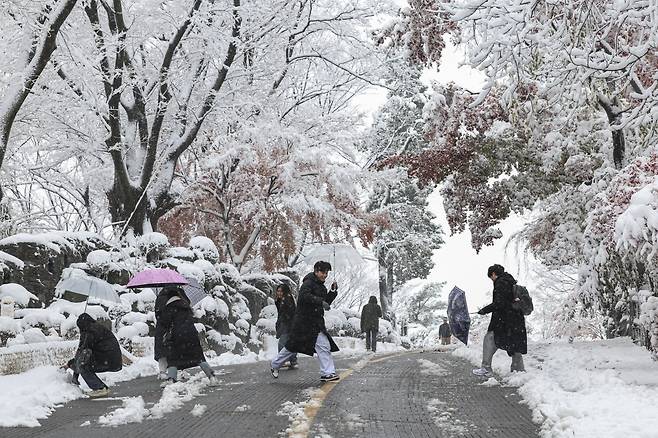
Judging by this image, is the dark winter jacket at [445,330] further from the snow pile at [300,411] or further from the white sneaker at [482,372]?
the snow pile at [300,411]

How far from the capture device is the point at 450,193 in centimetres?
1736

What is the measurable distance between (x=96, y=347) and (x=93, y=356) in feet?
0.41

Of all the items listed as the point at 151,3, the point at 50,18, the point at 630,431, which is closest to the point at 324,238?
the point at 151,3

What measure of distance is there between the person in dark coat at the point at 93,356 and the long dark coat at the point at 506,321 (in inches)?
212

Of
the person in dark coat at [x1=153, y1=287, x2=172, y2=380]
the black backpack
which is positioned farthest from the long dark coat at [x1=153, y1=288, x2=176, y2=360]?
the black backpack

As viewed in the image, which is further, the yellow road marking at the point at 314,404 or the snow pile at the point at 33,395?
the snow pile at the point at 33,395

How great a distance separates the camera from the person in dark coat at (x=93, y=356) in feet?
29.9

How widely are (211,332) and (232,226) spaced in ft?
25.1

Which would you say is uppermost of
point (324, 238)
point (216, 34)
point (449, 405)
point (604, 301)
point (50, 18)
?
point (216, 34)

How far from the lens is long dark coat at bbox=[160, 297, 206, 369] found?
9758 millimetres

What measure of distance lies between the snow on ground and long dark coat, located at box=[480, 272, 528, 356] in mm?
466

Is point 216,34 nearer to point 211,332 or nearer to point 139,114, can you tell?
point 139,114

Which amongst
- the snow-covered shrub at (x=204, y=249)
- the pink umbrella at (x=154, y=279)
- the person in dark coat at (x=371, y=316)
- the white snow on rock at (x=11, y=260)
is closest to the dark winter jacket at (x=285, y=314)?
the pink umbrella at (x=154, y=279)

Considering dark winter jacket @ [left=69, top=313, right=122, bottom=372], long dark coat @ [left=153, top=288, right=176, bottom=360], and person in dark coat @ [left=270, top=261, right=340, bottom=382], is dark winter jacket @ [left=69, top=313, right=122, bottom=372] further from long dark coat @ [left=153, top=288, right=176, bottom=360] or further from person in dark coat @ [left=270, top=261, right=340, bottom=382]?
person in dark coat @ [left=270, top=261, right=340, bottom=382]
